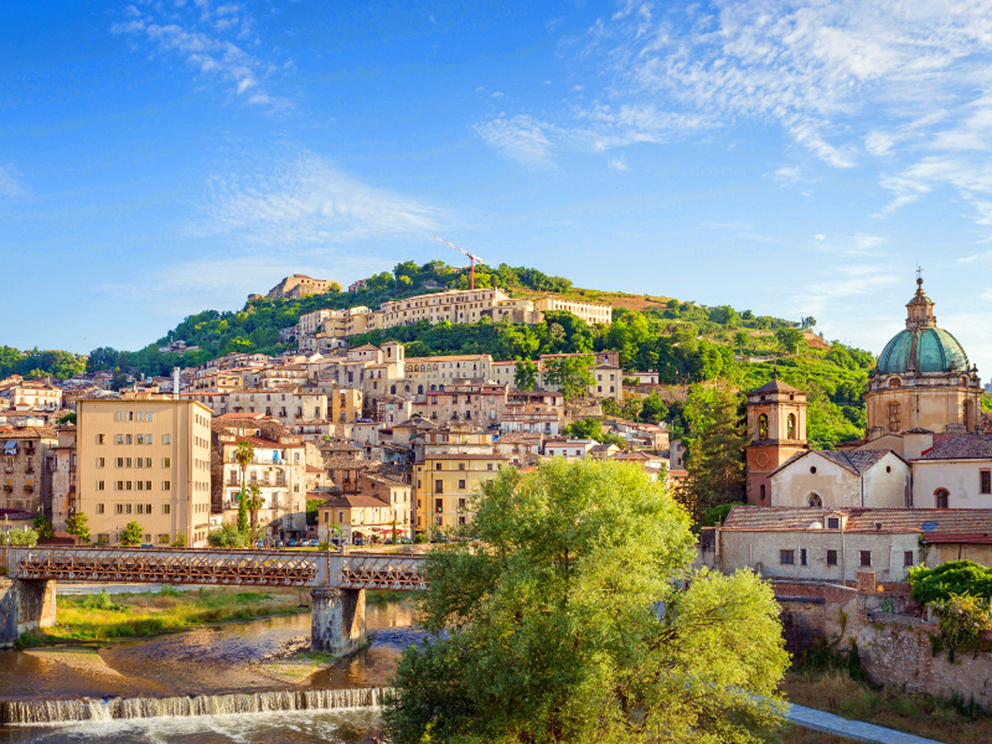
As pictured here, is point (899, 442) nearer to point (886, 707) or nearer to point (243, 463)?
point (886, 707)

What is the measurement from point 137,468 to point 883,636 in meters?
47.9

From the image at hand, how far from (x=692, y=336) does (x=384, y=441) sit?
60.8 meters

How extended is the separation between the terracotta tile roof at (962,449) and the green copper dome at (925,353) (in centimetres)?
891

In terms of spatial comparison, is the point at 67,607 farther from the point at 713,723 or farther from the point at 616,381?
the point at 616,381

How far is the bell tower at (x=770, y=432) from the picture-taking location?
56.1 meters

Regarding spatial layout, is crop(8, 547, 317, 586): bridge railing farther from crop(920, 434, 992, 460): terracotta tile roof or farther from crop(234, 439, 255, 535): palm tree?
crop(920, 434, 992, 460): terracotta tile roof

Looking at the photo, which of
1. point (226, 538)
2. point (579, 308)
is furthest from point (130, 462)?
point (579, 308)

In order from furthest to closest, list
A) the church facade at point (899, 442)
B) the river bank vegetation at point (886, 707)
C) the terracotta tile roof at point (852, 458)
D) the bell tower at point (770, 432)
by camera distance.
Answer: the bell tower at point (770, 432) → the terracotta tile roof at point (852, 458) → the church facade at point (899, 442) → the river bank vegetation at point (886, 707)

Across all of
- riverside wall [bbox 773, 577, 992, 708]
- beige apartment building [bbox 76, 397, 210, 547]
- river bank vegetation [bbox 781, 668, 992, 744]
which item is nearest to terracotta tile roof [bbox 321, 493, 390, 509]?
beige apartment building [bbox 76, 397, 210, 547]

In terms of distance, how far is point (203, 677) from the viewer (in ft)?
128

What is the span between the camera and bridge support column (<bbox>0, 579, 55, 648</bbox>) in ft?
150

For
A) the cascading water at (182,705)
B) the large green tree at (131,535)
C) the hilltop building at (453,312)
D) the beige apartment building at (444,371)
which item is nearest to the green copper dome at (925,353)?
the cascading water at (182,705)

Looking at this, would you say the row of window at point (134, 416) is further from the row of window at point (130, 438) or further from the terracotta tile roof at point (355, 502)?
the terracotta tile roof at point (355, 502)

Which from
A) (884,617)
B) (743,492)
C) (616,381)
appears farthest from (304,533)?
(616,381)
